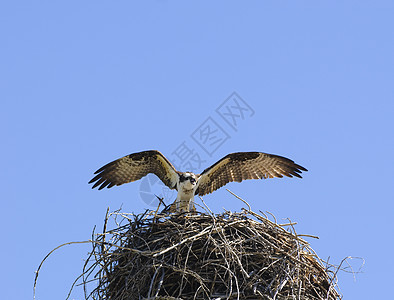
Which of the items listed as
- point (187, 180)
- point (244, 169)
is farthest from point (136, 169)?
point (244, 169)

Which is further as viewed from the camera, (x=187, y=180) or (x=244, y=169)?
(x=244, y=169)

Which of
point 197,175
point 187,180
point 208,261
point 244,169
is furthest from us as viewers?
point 244,169

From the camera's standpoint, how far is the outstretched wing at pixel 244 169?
364 inches

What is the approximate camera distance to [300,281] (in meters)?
6.41

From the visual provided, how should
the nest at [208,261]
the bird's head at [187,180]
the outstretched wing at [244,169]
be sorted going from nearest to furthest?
the nest at [208,261]
the bird's head at [187,180]
the outstretched wing at [244,169]

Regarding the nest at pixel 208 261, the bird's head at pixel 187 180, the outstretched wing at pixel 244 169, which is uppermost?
the outstretched wing at pixel 244 169

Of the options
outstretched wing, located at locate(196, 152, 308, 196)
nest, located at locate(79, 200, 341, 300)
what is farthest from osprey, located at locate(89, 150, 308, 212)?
nest, located at locate(79, 200, 341, 300)

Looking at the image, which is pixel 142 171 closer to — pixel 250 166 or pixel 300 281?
pixel 250 166

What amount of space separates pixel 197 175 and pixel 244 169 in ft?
2.44

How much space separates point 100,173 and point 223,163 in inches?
70.4

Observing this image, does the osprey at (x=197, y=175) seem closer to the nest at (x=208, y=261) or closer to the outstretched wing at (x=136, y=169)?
the outstretched wing at (x=136, y=169)

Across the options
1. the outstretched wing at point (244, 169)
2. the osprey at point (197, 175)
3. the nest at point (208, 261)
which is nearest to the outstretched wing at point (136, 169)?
the osprey at point (197, 175)

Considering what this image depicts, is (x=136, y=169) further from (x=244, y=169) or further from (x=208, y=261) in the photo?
(x=208, y=261)

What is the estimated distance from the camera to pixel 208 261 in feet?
20.9
